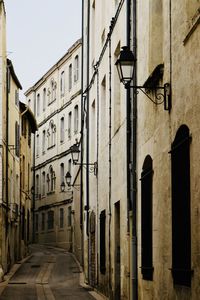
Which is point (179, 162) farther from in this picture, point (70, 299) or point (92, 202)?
point (92, 202)

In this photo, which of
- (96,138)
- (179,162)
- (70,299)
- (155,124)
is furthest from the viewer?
(96,138)

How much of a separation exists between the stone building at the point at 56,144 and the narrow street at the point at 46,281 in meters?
9.27

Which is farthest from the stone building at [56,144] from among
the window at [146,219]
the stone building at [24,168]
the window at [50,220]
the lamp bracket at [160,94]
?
the lamp bracket at [160,94]

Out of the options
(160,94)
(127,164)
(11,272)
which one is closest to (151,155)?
(160,94)

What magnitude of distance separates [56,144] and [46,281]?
90.0 ft

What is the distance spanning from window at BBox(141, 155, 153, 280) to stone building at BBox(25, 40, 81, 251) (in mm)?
34033

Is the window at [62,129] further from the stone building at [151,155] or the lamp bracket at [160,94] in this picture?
the lamp bracket at [160,94]

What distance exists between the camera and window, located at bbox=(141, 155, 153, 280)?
44.1 feet

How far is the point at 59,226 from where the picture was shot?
54375 millimetres

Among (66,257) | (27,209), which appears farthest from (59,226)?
(66,257)

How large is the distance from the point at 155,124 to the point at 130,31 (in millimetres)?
4212

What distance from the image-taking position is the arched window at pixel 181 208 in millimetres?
10156

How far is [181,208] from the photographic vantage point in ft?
34.7

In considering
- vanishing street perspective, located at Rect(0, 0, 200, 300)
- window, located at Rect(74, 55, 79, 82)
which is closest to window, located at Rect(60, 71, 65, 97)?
window, located at Rect(74, 55, 79, 82)
